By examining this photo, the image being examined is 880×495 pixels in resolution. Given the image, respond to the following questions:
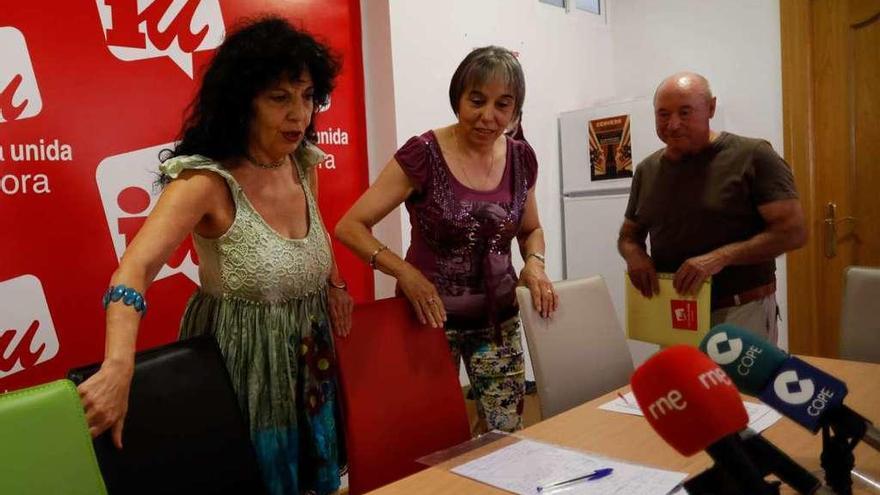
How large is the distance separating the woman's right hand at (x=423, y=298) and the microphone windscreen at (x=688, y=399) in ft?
2.99

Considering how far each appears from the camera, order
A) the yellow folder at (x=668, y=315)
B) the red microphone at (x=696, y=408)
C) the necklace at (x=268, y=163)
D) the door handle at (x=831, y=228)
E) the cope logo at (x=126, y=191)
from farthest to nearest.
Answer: the door handle at (x=831, y=228), the cope logo at (x=126, y=191), the yellow folder at (x=668, y=315), the necklace at (x=268, y=163), the red microphone at (x=696, y=408)

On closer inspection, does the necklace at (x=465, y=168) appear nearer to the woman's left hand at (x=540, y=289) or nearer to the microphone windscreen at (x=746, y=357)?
the woman's left hand at (x=540, y=289)

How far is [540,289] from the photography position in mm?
1825

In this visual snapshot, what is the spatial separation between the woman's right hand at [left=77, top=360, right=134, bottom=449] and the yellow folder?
1.41 meters

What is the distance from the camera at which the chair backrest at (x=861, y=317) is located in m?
1.97

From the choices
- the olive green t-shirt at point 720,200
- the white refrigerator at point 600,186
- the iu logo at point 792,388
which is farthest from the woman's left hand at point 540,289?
the white refrigerator at point 600,186

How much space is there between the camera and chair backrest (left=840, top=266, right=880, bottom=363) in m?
1.97

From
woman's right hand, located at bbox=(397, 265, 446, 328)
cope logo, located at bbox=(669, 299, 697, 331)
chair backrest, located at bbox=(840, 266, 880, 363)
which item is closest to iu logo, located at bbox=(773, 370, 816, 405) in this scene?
→ woman's right hand, located at bbox=(397, 265, 446, 328)

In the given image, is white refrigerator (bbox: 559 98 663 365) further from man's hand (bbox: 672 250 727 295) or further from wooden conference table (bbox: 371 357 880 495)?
wooden conference table (bbox: 371 357 880 495)

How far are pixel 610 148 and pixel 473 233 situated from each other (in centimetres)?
235

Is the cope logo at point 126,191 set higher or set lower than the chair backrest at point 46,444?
higher

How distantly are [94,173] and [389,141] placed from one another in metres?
1.28

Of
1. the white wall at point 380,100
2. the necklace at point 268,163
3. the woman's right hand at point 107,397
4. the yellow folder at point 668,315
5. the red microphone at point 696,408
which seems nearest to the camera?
the red microphone at point 696,408

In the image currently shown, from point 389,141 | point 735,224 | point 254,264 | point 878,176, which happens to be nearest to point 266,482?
point 254,264
